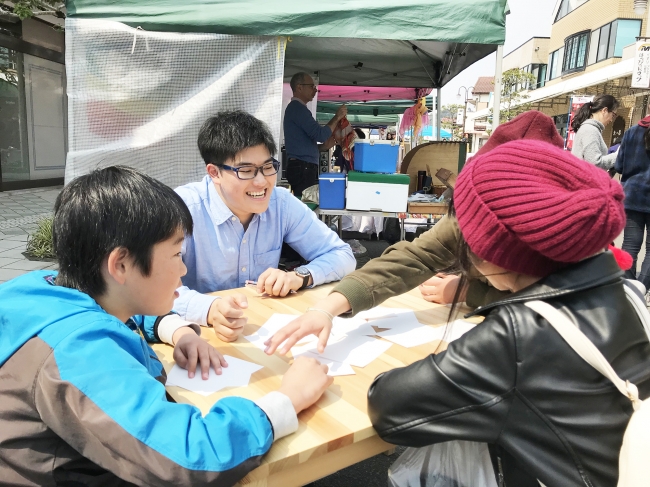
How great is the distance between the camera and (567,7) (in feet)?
87.0

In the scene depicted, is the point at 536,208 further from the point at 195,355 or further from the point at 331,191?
the point at 331,191

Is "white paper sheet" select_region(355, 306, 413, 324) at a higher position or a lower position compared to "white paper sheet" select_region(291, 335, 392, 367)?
higher

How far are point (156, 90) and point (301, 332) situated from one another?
122 inches

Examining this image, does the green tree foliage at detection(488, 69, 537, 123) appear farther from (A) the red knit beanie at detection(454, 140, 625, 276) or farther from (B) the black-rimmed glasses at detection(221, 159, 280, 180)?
(A) the red knit beanie at detection(454, 140, 625, 276)

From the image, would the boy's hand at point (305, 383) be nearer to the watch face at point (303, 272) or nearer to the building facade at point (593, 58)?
the watch face at point (303, 272)

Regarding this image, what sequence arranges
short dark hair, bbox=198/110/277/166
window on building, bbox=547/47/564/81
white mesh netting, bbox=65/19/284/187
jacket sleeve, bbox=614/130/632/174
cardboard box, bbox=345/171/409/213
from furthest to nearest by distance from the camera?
1. window on building, bbox=547/47/564/81
2. cardboard box, bbox=345/171/409/213
3. jacket sleeve, bbox=614/130/632/174
4. white mesh netting, bbox=65/19/284/187
5. short dark hair, bbox=198/110/277/166

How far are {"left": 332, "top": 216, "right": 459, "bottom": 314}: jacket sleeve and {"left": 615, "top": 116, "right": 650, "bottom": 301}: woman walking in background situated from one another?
3.05m

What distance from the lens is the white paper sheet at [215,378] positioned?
115 cm

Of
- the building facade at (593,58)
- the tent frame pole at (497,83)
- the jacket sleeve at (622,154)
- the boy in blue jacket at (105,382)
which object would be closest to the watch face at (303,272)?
the boy in blue jacket at (105,382)

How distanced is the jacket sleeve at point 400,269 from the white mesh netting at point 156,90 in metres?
2.27

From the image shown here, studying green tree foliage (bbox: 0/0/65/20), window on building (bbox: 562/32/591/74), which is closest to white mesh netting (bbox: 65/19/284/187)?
green tree foliage (bbox: 0/0/65/20)

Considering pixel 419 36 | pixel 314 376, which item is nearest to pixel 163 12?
pixel 419 36

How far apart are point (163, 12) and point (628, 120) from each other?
2028cm

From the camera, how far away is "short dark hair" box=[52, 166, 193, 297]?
3.14 ft
